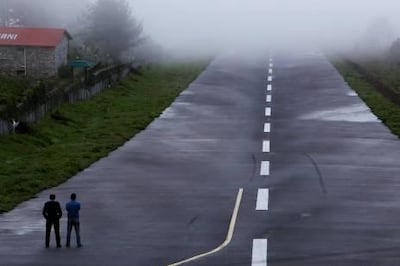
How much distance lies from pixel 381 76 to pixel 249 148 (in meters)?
36.5

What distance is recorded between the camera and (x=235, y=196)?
73.0 feet

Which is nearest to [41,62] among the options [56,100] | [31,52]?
[31,52]

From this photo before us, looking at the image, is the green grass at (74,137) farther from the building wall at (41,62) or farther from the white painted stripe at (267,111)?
the building wall at (41,62)

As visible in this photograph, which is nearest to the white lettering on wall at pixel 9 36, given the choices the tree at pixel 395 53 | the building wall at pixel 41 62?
the building wall at pixel 41 62

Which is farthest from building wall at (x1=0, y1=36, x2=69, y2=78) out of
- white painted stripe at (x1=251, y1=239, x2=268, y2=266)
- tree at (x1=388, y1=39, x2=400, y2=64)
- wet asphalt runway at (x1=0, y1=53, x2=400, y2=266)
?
white painted stripe at (x1=251, y1=239, x2=268, y2=266)

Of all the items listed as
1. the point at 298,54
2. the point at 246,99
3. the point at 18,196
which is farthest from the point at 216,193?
the point at 298,54

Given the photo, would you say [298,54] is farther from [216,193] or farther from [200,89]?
[216,193]

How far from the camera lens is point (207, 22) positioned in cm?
15600

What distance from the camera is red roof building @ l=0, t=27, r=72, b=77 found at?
206 feet

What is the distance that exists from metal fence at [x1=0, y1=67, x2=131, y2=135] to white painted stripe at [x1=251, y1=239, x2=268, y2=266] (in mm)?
17604

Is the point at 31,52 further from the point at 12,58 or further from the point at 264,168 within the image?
the point at 264,168

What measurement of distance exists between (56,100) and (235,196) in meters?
21.4

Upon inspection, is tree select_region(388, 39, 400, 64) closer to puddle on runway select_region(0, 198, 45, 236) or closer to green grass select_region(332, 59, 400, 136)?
green grass select_region(332, 59, 400, 136)

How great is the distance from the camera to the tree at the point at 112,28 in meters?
72.1
